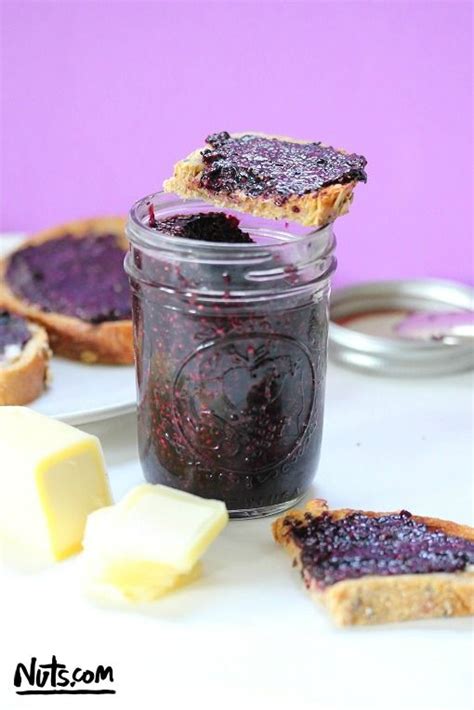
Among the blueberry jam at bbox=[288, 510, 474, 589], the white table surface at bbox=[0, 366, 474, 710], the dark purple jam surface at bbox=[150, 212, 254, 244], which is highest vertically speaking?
the dark purple jam surface at bbox=[150, 212, 254, 244]

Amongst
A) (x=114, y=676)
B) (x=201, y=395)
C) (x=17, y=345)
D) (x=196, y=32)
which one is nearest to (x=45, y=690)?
(x=114, y=676)

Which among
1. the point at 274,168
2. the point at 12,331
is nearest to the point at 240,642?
the point at 274,168

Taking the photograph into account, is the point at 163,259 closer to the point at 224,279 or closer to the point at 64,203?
the point at 224,279

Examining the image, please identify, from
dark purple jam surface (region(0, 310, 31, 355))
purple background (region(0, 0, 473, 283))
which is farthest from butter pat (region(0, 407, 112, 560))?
purple background (region(0, 0, 473, 283))

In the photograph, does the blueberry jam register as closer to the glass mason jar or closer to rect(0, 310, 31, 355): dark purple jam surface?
the glass mason jar

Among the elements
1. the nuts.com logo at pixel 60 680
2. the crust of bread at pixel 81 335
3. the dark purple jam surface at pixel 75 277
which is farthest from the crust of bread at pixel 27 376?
the nuts.com logo at pixel 60 680

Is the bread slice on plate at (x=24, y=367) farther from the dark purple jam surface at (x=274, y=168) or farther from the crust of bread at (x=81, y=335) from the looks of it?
the dark purple jam surface at (x=274, y=168)
